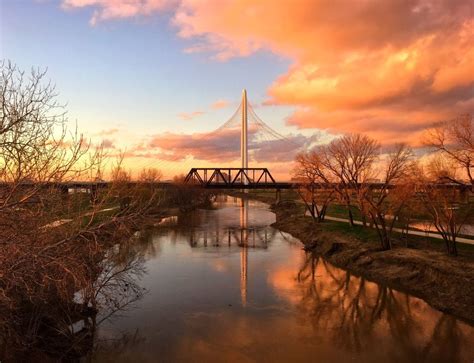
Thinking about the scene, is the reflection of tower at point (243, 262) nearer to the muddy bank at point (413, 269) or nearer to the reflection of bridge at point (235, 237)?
the reflection of bridge at point (235, 237)

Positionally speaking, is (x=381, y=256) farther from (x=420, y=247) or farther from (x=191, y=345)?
(x=191, y=345)

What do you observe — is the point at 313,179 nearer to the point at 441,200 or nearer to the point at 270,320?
the point at 441,200

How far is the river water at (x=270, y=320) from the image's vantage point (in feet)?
47.8

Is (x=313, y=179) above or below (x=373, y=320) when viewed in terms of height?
above

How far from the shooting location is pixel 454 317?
1834cm

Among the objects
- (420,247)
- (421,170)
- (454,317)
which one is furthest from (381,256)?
(454,317)

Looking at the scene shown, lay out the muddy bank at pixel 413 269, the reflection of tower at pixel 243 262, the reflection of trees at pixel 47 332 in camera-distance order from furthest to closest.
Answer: the reflection of tower at pixel 243 262 → the muddy bank at pixel 413 269 → the reflection of trees at pixel 47 332

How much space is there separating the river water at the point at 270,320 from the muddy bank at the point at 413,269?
0.95 meters

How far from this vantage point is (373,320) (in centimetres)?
1823

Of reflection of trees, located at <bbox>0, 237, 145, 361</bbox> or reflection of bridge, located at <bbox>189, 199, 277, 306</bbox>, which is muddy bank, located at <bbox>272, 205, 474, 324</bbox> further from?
reflection of trees, located at <bbox>0, 237, 145, 361</bbox>

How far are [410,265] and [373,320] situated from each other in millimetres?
8013

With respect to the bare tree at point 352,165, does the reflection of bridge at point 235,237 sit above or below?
below

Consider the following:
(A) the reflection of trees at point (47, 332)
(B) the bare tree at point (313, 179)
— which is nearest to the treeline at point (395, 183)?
(B) the bare tree at point (313, 179)

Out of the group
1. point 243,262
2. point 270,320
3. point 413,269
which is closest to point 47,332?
point 270,320
